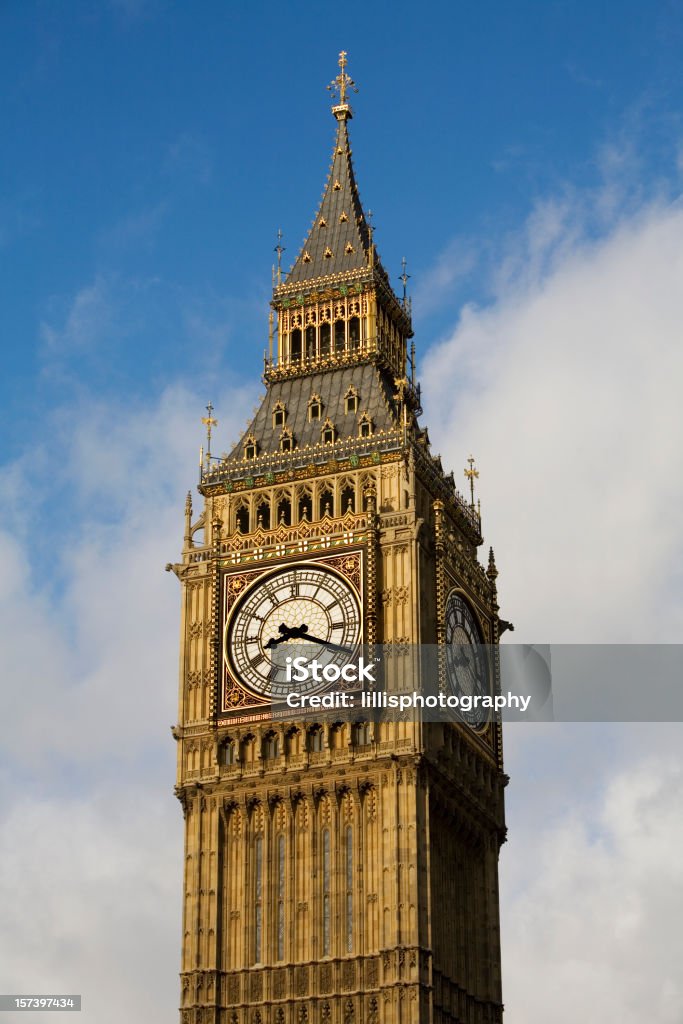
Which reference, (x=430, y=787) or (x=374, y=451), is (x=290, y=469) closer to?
(x=374, y=451)

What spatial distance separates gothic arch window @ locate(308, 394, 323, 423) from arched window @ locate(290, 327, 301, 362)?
3033mm

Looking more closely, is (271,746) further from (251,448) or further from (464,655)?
(251,448)

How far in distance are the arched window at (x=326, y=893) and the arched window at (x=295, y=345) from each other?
2065cm

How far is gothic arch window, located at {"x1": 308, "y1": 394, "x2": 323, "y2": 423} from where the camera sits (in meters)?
85.7

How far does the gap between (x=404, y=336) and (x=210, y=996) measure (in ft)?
Result: 95.5

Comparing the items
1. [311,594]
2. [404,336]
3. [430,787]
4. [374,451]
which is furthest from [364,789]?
[404,336]

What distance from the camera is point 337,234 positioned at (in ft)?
301

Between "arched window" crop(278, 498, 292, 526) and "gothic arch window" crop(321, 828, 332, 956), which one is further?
"arched window" crop(278, 498, 292, 526)

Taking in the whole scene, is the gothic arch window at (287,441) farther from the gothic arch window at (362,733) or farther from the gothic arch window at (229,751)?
the gothic arch window at (362,733)

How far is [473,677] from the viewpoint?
81.8m

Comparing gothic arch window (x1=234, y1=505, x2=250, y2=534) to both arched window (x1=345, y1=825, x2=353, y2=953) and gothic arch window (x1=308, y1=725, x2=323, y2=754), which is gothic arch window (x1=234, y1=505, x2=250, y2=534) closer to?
gothic arch window (x1=308, y1=725, x2=323, y2=754)

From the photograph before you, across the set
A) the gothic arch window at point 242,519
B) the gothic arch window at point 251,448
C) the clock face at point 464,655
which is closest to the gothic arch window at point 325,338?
the gothic arch window at point 251,448

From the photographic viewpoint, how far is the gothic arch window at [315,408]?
85.7 m

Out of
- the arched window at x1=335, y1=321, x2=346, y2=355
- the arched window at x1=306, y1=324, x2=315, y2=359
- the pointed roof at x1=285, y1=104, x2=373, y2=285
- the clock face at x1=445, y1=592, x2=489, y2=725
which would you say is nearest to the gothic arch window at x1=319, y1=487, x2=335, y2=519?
the clock face at x1=445, y1=592, x2=489, y2=725
